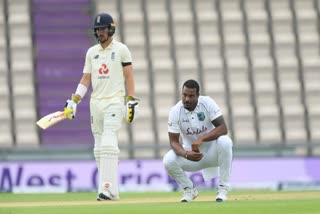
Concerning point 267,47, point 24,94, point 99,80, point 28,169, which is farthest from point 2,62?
point 99,80

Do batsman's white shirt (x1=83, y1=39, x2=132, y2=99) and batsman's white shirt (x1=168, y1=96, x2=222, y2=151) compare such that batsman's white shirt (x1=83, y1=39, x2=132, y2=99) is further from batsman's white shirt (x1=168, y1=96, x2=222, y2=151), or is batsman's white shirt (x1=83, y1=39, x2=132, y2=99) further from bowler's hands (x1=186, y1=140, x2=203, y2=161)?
bowler's hands (x1=186, y1=140, x2=203, y2=161)

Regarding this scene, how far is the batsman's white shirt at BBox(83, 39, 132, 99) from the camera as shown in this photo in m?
8.72

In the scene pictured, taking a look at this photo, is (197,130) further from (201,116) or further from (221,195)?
(221,195)

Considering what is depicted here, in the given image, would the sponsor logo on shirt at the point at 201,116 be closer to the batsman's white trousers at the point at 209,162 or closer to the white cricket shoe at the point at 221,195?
the batsman's white trousers at the point at 209,162

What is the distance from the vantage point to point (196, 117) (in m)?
8.23

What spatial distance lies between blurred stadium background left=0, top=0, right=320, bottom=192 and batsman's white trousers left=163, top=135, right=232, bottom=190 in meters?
5.32

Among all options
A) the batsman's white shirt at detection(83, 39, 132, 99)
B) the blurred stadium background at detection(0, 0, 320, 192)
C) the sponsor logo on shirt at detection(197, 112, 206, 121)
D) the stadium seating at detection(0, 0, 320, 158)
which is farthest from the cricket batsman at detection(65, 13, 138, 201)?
the stadium seating at detection(0, 0, 320, 158)

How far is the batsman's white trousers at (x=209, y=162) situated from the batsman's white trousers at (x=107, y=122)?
62 cm

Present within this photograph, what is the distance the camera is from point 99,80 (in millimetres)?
8734

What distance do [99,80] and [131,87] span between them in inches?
11.9

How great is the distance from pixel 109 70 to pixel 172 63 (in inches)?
243

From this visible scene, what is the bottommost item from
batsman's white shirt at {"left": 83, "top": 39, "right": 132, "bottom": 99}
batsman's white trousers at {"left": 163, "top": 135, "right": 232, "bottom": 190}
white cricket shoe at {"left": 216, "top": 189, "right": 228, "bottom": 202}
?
white cricket shoe at {"left": 216, "top": 189, "right": 228, "bottom": 202}

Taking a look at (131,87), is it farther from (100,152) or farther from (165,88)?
(165,88)

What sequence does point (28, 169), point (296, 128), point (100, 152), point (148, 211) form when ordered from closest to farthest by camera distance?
point (148, 211), point (100, 152), point (28, 169), point (296, 128)
